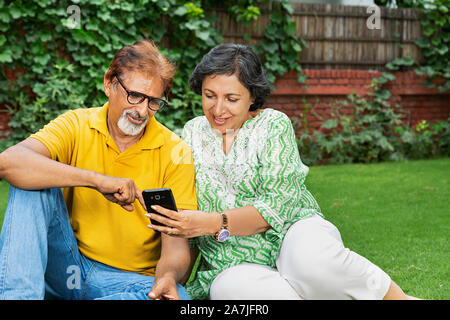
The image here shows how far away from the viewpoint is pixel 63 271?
85.4 inches

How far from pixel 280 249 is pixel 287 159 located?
39 cm

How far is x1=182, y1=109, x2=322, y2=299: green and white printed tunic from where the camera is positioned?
86.4 inches

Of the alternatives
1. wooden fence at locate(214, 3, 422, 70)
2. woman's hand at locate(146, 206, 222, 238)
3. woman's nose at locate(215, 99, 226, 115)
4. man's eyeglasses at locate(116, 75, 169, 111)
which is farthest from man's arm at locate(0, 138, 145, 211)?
wooden fence at locate(214, 3, 422, 70)

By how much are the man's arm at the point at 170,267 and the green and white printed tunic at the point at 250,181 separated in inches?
5.6

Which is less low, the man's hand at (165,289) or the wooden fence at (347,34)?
the wooden fence at (347,34)

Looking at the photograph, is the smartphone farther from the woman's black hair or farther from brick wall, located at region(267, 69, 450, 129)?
brick wall, located at region(267, 69, 450, 129)

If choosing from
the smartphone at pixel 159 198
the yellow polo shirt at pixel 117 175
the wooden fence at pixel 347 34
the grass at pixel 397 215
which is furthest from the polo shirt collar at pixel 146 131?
the wooden fence at pixel 347 34

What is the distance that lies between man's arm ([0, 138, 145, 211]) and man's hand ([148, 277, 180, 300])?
1.04 feet

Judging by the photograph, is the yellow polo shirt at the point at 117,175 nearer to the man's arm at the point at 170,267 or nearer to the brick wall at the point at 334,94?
the man's arm at the point at 170,267

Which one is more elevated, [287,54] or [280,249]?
[287,54]

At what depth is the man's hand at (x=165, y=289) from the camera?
202cm
